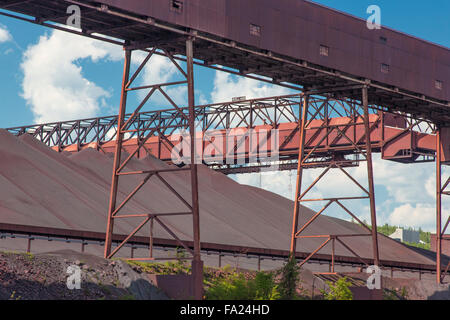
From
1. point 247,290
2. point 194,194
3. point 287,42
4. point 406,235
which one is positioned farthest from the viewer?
point 406,235

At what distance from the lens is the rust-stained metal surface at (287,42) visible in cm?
2516

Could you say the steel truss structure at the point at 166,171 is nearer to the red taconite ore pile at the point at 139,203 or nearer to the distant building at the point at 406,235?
the red taconite ore pile at the point at 139,203

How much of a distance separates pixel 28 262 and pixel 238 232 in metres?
31.1

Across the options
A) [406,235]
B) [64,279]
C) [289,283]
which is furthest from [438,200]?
[406,235]

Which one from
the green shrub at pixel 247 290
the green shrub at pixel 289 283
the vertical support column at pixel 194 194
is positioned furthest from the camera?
the green shrub at pixel 289 283

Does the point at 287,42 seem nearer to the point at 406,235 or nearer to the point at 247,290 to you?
the point at 247,290

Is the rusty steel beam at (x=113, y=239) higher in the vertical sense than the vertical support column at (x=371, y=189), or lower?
lower

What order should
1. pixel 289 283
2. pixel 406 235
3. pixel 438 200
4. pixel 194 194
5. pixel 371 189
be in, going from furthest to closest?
pixel 406 235
pixel 438 200
pixel 371 189
pixel 289 283
pixel 194 194

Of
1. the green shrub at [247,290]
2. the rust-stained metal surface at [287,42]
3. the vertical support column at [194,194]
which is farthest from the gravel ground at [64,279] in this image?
the rust-stained metal surface at [287,42]

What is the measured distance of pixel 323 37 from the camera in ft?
104

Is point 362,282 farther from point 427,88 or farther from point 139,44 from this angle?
point 139,44

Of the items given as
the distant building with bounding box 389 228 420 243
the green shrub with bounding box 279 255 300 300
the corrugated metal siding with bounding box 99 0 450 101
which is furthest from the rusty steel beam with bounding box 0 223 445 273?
the distant building with bounding box 389 228 420 243

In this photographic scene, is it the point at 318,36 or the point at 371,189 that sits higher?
the point at 318,36

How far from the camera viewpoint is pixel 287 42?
30.0 meters
